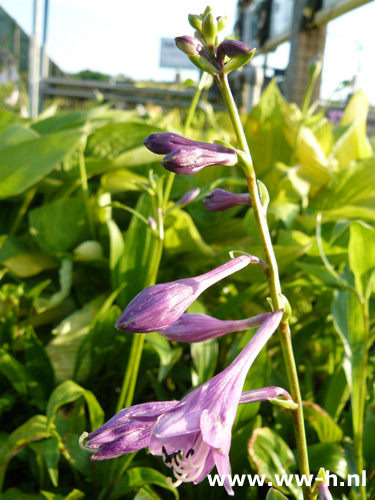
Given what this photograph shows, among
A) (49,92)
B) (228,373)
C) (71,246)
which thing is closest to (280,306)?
(228,373)

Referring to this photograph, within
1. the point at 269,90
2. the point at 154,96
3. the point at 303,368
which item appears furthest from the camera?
the point at 154,96

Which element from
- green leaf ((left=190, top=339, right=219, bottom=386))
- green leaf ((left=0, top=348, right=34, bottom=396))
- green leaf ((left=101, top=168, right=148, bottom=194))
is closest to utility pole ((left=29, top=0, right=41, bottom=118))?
green leaf ((left=101, top=168, right=148, bottom=194))

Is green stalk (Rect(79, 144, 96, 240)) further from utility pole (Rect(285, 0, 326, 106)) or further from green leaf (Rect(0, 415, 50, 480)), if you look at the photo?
utility pole (Rect(285, 0, 326, 106))

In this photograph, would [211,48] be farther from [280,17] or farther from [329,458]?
[280,17]

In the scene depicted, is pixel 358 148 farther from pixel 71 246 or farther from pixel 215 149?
pixel 215 149

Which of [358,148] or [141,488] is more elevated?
[358,148]

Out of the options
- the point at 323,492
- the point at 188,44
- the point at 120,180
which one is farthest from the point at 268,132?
the point at 323,492
